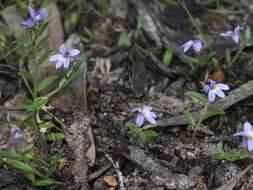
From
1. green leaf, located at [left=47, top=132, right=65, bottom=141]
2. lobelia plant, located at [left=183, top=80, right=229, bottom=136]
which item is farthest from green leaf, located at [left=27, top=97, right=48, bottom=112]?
lobelia plant, located at [left=183, top=80, right=229, bottom=136]

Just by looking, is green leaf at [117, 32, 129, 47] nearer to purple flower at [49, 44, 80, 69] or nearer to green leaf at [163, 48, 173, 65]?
green leaf at [163, 48, 173, 65]

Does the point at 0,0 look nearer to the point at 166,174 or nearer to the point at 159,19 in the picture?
the point at 159,19

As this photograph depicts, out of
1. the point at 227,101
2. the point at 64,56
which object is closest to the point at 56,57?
the point at 64,56

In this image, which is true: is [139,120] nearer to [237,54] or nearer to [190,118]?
[190,118]

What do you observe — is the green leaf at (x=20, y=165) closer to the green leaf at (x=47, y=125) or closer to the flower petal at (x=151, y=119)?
the green leaf at (x=47, y=125)

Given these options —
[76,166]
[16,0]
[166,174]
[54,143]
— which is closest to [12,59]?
[16,0]
